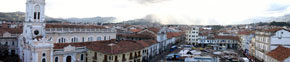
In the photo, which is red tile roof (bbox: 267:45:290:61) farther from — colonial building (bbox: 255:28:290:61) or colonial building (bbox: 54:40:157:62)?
colonial building (bbox: 54:40:157:62)

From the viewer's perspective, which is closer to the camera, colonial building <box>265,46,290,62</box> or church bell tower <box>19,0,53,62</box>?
church bell tower <box>19,0,53,62</box>

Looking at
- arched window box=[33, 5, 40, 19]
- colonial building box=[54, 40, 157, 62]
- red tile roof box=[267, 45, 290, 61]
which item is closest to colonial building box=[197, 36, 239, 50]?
red tile roof box=[267, 45, 290, 61]

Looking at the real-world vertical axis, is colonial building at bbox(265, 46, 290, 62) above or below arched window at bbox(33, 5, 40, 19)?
below


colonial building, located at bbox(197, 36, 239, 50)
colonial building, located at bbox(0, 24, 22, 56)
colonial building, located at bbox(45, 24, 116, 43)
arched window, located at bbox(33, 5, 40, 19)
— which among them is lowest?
colonial building, located at bbox(197, 36, 239, 50)

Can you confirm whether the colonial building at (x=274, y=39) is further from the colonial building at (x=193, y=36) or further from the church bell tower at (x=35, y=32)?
the church bell tower at (x=35, y=32)

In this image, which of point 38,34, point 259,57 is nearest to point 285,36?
point 259,57

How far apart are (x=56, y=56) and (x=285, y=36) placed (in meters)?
43.9

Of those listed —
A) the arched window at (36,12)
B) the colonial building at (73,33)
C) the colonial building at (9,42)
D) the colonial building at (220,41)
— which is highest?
the arched window at (36,12)

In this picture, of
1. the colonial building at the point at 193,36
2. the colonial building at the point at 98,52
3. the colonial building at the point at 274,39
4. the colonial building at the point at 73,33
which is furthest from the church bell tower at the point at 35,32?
the colonial building at the point at 193,36

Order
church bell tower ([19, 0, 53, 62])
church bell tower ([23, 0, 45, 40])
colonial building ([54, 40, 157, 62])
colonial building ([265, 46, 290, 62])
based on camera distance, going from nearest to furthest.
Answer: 1. church bell tower ([19, 0, 53, 62])
2. colonial building ([54, 40, 157, 62])
3. colonial building ([265, 46, 290, 62])
4. church bell tower ([23, 0, 45, 40])

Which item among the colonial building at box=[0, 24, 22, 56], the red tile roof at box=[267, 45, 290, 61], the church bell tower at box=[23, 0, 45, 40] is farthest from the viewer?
the colonial building at box=[0, 24, 22, 56]

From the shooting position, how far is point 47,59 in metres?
33.4

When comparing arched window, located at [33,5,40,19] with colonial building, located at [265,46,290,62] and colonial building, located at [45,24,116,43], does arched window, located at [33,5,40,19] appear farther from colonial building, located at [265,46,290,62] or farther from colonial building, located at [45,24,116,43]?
colonial building, located at [265,46,290,62]

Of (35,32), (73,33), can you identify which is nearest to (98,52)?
(73,33)
